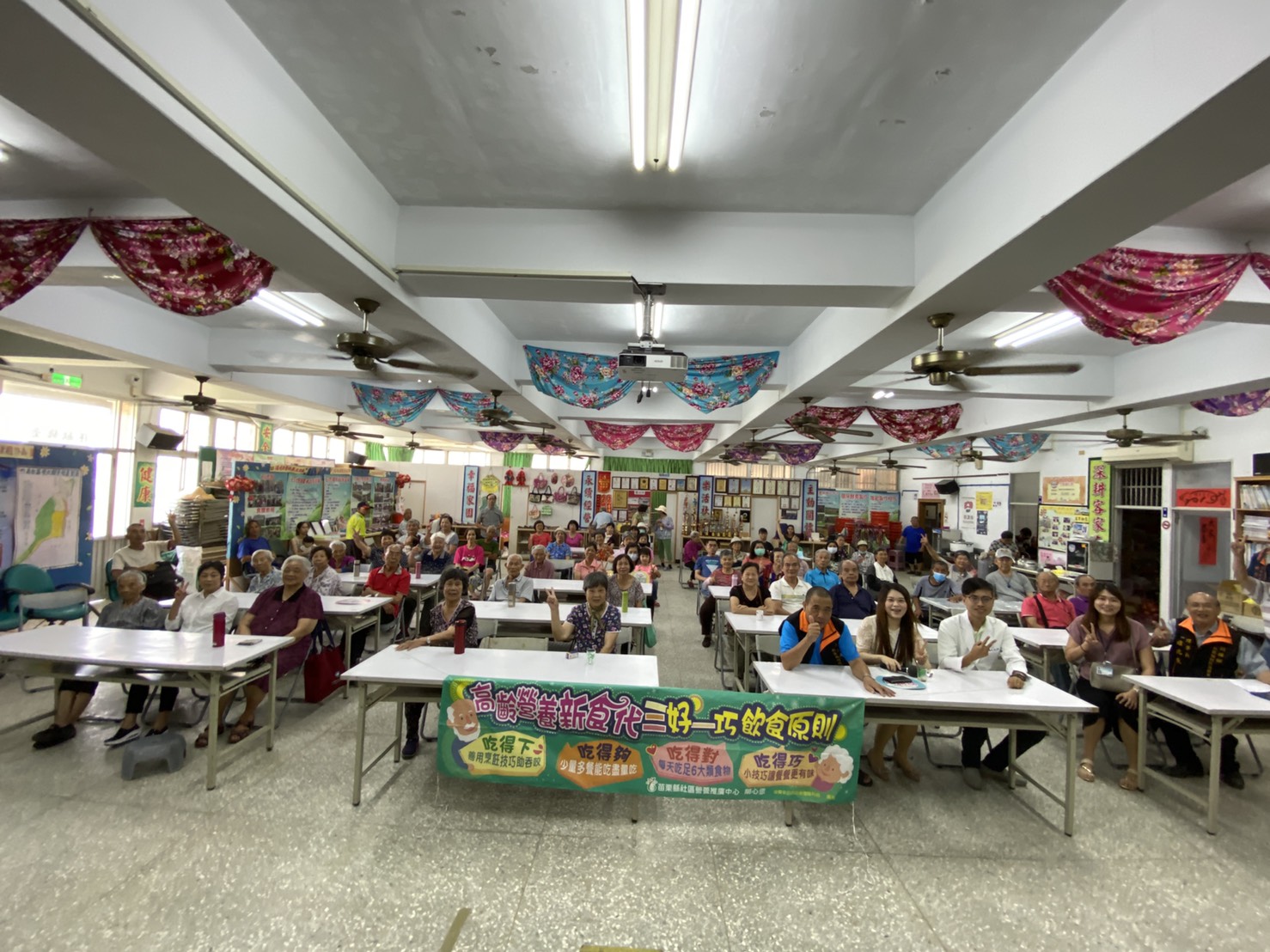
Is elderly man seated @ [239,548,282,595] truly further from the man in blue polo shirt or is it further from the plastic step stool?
the man in blue polo shirt

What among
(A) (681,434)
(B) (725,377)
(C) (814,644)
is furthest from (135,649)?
(A) (681,434)

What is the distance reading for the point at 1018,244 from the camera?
262 cm

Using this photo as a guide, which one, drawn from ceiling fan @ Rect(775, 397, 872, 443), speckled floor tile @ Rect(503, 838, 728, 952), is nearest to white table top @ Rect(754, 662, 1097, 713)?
speckled floor tile @ Rect(503, 838, 728, 952)

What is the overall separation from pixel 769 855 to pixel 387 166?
4.46 metres

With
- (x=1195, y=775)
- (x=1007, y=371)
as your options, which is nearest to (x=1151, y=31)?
(x=1007, y=371)

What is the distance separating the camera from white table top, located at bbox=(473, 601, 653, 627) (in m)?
4.95

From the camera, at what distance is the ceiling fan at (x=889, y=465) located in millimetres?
11258

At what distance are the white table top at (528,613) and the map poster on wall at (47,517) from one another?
19.0ft

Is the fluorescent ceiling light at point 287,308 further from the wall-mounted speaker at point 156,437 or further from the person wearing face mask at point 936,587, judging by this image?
the person wearing face mask at point 936,587

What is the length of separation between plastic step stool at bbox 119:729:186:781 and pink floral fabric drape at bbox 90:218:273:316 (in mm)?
2786

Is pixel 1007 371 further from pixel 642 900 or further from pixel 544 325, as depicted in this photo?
pixel 544 325

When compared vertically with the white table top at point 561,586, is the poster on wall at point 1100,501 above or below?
above

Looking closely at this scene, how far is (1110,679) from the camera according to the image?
13.1 ft

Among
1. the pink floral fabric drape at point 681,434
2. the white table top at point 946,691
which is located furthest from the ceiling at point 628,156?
the pink floral fabric drape at point 681,434
